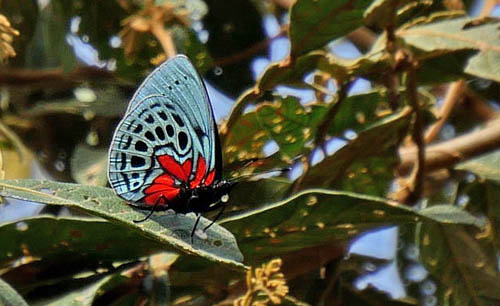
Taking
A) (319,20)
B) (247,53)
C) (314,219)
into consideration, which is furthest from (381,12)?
(247,53)

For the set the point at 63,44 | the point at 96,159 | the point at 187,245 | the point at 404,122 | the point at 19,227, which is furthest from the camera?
the point at 63,44

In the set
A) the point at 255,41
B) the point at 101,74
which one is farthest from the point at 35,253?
the point at 255,41

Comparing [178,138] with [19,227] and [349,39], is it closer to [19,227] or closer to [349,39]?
[19,227]

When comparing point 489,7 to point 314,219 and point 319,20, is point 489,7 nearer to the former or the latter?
point 319,20

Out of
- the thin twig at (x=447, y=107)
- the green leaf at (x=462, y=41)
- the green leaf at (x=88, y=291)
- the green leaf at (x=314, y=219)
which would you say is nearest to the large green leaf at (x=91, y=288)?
the green leaf at (x=88, y=291)

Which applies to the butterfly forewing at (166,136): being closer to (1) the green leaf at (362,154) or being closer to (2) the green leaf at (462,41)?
(1) the green leaf at (362,154)

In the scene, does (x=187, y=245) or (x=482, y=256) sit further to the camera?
(x=482, y=256)

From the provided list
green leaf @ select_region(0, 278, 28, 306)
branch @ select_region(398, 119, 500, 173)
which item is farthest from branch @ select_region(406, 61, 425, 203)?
green leaf @ select_region(0, 278, 28, 306)
